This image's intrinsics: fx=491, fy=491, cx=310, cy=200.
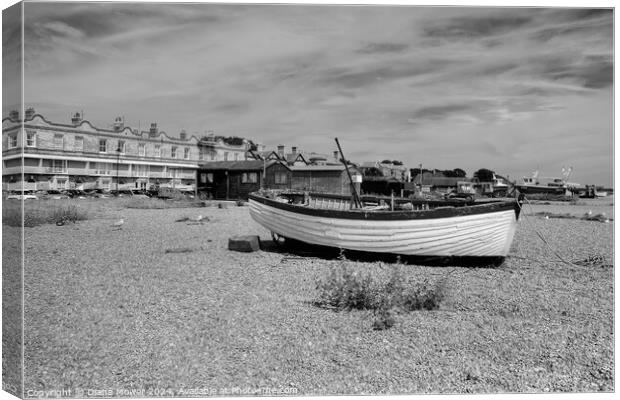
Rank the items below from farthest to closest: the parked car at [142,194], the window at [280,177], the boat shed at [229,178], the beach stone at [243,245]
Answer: the boat shed at [229,178] < the window at [280,177] < the parked car at [142,194] < the beach stone at [243,245]

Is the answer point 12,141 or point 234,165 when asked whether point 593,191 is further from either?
point 234,165

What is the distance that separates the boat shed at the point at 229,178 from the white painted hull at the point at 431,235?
2200cm

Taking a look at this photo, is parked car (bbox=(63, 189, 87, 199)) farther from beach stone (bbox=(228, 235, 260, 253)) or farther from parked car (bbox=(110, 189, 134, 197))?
parked car (bbox=(110, 189, 134, 197))

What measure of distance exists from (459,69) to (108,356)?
4.37 m

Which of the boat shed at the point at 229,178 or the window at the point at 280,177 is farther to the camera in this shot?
the boat shed at the point at 229,178

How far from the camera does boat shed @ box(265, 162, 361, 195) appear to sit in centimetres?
2875

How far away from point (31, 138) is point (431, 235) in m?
6.02

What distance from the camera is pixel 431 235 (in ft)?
27.0

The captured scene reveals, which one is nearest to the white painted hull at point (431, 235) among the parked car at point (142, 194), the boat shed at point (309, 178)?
the boat shed at point (309, 178)

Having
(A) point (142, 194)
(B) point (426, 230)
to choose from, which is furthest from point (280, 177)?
(B) point (426, 230)

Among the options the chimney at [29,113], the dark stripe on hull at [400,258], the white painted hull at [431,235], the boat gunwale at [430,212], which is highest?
the chimney at [29,113]

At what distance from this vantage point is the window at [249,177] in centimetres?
3122

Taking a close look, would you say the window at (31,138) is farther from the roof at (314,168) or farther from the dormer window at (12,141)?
the roof at (314,168)

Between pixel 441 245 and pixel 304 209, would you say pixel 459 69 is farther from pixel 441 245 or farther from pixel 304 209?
pixel 304 209
